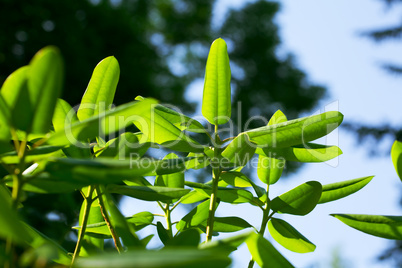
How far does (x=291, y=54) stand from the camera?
1224cm

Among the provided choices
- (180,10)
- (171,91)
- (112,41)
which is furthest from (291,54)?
(112,41)

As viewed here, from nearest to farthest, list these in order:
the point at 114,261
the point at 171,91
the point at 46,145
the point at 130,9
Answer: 1. the point at 114,261
2. the point at 46,145
3. the point at 171,91
4. the point at 130,9

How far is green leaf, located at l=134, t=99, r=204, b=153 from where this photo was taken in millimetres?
359

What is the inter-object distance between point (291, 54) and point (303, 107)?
181cm

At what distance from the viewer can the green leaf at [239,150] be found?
35 cm

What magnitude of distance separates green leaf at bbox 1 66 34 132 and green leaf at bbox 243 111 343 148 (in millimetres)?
176

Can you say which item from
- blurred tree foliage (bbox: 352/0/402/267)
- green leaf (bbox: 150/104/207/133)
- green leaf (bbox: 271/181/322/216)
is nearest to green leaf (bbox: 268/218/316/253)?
green leaf (bbox: 271/181/322/216)

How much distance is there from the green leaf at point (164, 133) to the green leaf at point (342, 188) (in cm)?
14

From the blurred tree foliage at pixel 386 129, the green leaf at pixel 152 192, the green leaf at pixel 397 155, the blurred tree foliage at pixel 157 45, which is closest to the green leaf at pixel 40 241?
the green leaf at pixel 152 192

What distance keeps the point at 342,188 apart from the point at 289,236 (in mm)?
69

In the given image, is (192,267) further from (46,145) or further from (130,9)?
(130,9)

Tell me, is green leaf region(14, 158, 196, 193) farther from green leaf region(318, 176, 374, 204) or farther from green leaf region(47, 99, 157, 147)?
green leaf region(318, 176, 374, 204)

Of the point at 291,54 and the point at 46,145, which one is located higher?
the point at 291,54

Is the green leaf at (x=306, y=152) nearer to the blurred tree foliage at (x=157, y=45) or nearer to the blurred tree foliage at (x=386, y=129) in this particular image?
the blurred tree foliage at (x=157, y=45)
